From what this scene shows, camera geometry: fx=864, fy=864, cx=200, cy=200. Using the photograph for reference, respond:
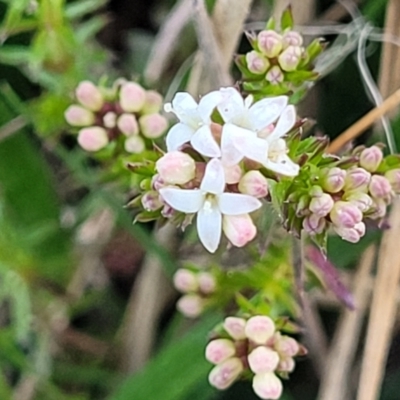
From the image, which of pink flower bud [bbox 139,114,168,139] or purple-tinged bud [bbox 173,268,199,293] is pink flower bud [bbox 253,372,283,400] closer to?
purple-tinged bud [bbox 173,268,199,293]

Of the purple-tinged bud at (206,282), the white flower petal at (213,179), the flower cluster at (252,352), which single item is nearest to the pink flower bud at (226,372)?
the flower cluster at (252,352)

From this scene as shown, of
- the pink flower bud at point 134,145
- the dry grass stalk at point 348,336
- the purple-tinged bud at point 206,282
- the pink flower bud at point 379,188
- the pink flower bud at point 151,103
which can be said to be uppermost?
the pink flower bud at point 151,103

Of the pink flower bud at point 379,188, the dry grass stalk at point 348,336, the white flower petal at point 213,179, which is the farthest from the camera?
the dry grass stalk at point 348,336

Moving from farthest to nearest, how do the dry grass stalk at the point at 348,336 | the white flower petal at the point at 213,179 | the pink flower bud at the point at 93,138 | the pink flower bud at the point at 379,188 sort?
1. the dry grass stalk at the point at 348,336
2. the pink flower bud at the point at 93,138
3. the pink flower bud at the point at 379,188
4. the white flower petal at the point at 213,179

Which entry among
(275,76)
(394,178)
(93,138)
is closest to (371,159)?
(394,178)

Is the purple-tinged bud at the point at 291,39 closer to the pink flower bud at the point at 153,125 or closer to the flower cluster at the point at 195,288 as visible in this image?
the pink flower bud at the point at 153,125

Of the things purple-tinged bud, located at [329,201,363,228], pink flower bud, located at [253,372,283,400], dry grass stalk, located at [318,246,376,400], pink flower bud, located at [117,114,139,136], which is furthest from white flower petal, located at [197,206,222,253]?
dry grass stalk, located at [318,246,376,400]
